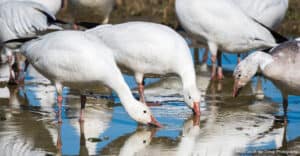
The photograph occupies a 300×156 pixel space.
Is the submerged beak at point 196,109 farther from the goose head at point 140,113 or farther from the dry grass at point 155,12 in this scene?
the dry grass at point 155,12

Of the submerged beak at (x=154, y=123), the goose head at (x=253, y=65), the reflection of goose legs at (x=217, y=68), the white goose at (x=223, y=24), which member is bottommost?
the submerged beak at (x=154, y=123)

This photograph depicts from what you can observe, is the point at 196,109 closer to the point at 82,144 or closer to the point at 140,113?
the point at 140,113

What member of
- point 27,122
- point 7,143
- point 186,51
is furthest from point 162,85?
point 7,143

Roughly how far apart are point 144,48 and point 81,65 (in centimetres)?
111

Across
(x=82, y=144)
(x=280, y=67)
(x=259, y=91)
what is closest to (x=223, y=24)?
(x=259, y=91)

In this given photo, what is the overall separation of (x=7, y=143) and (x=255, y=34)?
14.0 feet

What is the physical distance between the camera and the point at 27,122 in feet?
27.8

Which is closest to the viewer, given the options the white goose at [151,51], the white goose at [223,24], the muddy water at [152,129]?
the muddy water at [152,129]

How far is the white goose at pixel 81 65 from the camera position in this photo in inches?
314

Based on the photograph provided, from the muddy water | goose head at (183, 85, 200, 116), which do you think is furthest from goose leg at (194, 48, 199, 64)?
goose head at (183, 85, 200, 116)

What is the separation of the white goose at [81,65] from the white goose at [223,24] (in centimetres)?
273

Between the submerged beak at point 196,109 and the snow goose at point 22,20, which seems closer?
the submerged beak at point 196,109

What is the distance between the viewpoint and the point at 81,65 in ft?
26.4

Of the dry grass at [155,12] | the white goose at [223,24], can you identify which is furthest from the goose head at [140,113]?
the dry grass at [155,12]
